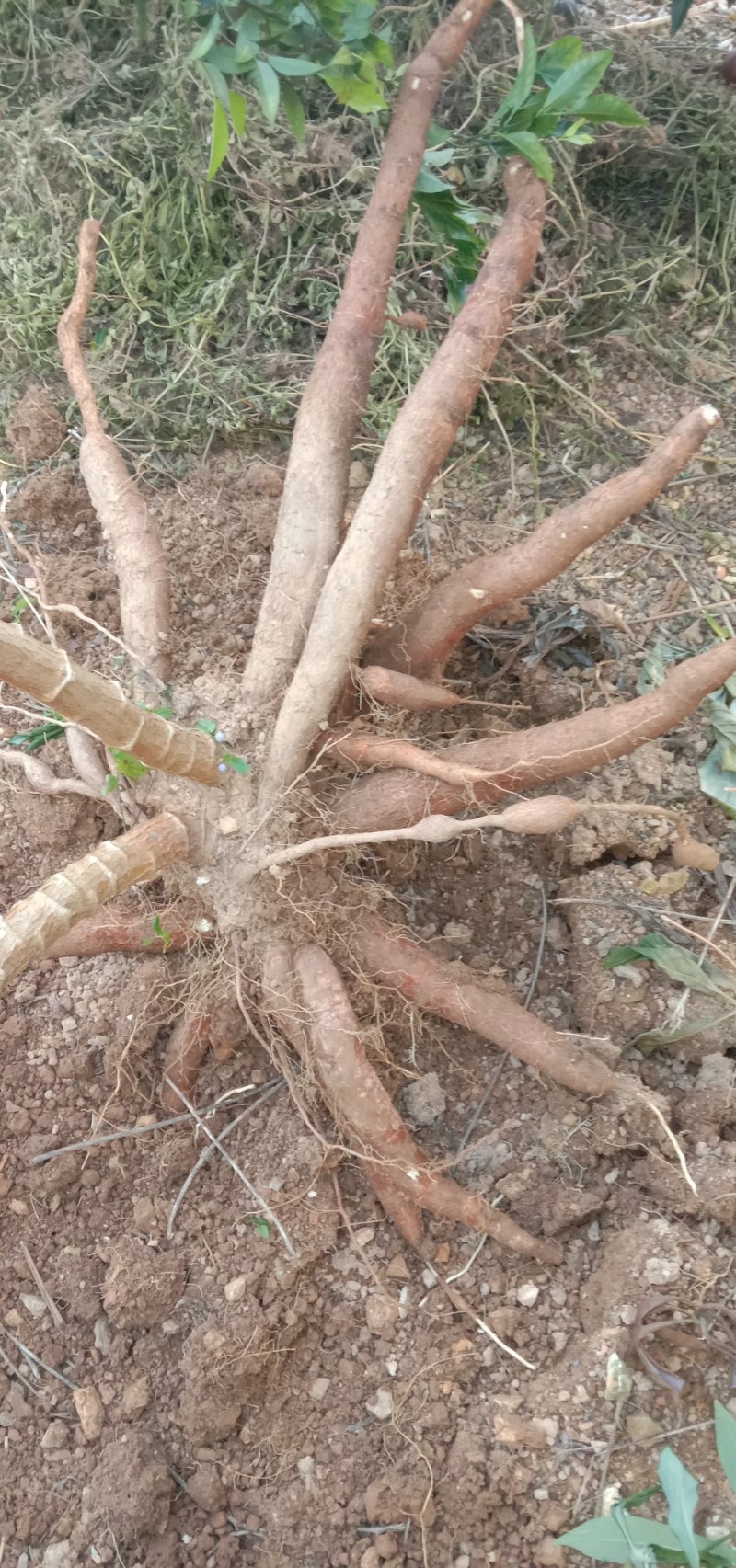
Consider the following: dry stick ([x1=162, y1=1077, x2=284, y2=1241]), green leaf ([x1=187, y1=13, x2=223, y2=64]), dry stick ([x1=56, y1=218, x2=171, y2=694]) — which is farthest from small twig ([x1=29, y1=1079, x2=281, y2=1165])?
green leaf ([x1=187, y1=13, x2=223, y2=64])

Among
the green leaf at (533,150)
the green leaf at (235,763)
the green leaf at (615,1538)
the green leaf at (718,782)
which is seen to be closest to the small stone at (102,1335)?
the green leaf at (615,1538)

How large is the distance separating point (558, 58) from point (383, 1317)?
1.59 meters

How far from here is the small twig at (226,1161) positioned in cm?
127

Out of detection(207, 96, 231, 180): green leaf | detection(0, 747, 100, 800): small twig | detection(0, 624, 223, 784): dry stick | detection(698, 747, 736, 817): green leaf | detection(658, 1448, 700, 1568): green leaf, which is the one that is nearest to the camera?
detection(658, 1448, 700, 1568): green leaf

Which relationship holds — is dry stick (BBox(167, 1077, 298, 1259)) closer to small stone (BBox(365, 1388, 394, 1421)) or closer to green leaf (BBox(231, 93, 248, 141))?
small stone (BBox(365, 1388, 394, 1421))

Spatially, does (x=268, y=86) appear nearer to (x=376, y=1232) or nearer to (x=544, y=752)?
(x=544, y=752)

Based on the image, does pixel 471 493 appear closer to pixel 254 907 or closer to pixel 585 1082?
pixel 254 907

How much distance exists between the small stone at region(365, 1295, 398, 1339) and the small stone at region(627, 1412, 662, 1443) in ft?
0.96

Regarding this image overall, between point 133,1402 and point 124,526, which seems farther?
point 124,526

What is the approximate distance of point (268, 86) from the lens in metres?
1.10

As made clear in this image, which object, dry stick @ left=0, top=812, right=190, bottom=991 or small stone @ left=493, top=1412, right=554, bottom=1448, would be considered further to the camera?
small stone @ left=493, top=1412, right=554, bottom=1448

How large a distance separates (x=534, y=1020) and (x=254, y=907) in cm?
38

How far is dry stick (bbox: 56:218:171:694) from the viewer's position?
1.37m

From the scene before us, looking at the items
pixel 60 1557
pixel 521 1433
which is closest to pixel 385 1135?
pixel 521 1433
